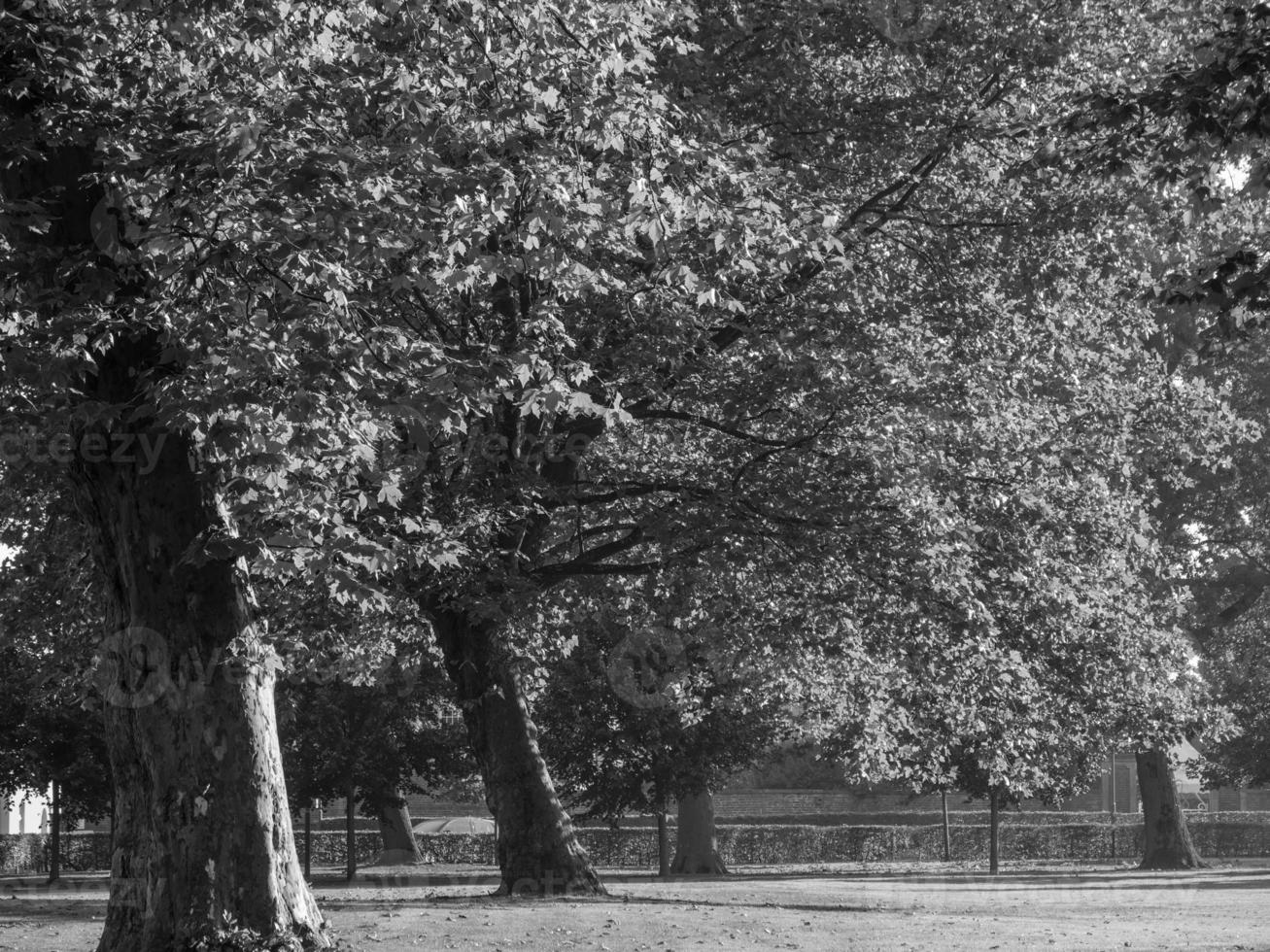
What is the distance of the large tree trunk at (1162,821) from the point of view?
1607 inches

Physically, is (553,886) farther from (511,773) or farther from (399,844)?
(399,844)

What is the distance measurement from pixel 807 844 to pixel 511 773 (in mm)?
28761

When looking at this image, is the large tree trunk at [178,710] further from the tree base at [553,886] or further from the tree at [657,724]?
the tree at [657,724]

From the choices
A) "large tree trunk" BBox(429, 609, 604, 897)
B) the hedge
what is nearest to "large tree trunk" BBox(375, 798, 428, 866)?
the hedge

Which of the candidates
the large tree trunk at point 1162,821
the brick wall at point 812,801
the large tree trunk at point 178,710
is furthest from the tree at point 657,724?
the brick wall at point 812,801

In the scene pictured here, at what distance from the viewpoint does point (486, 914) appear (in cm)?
1659

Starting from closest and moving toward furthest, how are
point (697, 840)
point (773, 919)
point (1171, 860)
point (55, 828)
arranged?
1. point (773, 919)
2. point (55, 828)
3. point (697, 840)
4. point (1171, 860)

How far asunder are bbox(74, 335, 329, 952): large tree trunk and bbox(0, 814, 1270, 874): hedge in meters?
32.9

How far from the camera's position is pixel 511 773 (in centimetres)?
2123

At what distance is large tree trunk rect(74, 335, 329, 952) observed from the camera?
10922 millimetres

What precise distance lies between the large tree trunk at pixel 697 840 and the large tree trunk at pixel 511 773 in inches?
706

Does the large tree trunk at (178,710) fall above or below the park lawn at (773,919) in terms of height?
above

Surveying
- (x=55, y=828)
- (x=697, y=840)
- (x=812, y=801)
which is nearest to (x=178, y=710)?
(x=55, y=828)

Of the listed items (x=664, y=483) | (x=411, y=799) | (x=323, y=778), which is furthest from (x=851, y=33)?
(x=411, y=799)
